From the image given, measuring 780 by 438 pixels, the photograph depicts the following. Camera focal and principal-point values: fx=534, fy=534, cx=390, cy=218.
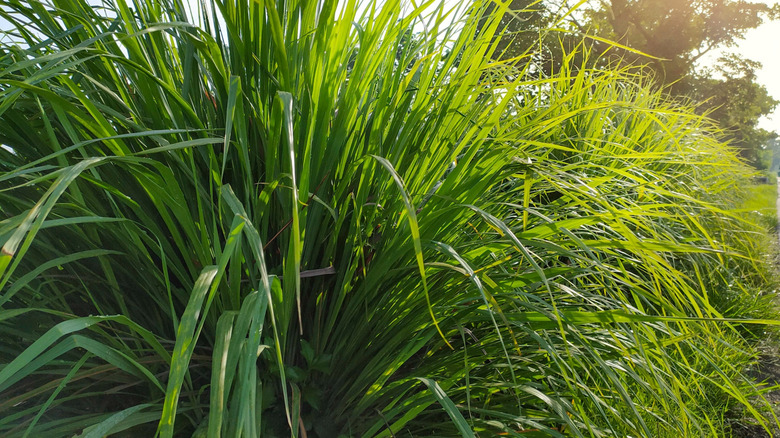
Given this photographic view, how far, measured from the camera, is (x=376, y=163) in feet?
4.10

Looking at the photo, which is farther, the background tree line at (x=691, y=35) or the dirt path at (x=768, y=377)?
the background tree line at (x=691, y=35)

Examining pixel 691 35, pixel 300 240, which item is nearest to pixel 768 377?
pixel 300 240

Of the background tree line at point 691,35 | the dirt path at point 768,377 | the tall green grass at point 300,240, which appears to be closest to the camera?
the tall green grass at point 300,240

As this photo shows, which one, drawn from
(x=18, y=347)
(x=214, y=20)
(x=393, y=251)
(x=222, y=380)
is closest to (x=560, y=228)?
(x=393, y=251)

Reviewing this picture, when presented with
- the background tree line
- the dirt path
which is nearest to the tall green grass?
the dirt path

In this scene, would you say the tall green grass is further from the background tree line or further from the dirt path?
the background tree line

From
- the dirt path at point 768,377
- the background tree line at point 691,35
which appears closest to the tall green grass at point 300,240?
the dirt path at point 768,377

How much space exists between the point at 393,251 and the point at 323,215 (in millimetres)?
229

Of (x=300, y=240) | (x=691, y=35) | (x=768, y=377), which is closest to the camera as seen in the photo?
(x=300, y=240)

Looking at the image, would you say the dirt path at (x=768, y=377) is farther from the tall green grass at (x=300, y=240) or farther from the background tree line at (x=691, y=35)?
the background tree line at (x=691, y=35)

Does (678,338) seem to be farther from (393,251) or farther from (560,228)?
(393,251)

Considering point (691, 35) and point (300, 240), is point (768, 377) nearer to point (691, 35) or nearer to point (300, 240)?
point (300, 240)

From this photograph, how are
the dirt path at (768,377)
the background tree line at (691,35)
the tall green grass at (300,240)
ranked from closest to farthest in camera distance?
the tall green grass at (300,240) < the dirt path at (768,377) < the background tree line at (691,35)

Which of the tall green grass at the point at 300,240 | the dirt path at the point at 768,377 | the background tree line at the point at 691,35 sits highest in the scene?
the tall green grass at the point at 300,240
